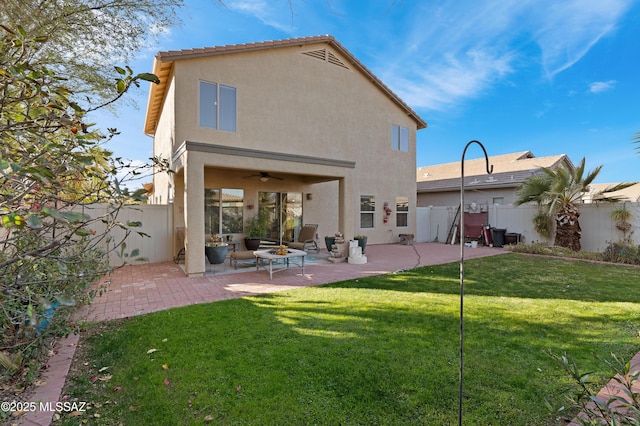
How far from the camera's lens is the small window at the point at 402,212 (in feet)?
52.9

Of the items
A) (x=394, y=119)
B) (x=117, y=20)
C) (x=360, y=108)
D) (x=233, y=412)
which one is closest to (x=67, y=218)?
(x=233, y=412)

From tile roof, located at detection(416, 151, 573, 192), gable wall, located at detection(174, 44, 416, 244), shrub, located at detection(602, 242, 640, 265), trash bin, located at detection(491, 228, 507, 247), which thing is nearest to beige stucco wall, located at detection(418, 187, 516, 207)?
tile roof, located at detection(416, 151, 573, 192)

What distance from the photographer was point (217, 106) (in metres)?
10.5

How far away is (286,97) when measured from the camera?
1216 cm

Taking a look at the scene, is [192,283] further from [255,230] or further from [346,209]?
[346,209]

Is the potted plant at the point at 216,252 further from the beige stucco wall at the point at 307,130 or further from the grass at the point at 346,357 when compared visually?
the grass at the point at 346,357

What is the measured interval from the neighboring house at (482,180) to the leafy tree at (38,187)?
17164mm

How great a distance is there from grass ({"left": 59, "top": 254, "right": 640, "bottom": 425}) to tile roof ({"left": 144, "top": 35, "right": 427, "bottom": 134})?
8.25 m

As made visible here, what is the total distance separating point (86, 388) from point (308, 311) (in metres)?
3.15

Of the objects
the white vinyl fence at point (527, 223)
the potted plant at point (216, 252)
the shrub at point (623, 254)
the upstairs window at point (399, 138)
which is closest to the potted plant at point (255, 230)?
the potted plant at point (216, 252)

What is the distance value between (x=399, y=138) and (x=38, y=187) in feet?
52.6

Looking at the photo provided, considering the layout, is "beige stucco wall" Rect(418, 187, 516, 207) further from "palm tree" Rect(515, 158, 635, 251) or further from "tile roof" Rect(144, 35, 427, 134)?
"tile roof" Rect(144, 35, 427, 134)

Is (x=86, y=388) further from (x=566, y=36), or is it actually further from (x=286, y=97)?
(x=566, y=36)

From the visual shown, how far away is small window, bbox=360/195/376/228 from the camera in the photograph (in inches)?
583
